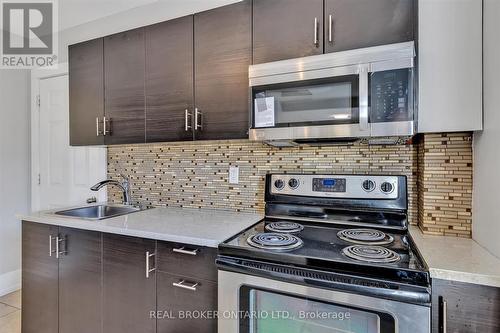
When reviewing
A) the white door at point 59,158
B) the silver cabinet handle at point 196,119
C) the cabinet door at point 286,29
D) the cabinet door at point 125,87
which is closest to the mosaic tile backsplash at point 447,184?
the cabinet door at point 286,29

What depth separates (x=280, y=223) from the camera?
1.56 meters

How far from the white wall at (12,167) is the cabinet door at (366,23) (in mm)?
3021

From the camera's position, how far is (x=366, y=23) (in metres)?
1.29

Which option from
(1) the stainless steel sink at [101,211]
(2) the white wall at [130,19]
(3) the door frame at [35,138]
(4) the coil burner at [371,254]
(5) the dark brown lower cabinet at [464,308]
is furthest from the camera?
(3) the door frame at [35,138]

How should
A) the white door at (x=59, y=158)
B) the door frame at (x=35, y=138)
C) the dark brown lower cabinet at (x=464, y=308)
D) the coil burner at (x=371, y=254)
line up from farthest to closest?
1. the door frame at (x=35, y=138)
2. the white door at (x=59, y=158)
3. the coil burner at (x=371, y=254)
4. the dark brown lower cabinet at (x=464, y=308)

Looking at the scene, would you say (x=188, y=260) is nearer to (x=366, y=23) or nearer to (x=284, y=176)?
(x=284, y=176)

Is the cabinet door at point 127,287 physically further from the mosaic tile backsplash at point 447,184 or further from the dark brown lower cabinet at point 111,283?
the mosaic tile backsplash at point 447,184

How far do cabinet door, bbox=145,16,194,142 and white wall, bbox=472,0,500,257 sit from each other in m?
1.38

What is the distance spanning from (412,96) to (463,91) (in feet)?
0.64

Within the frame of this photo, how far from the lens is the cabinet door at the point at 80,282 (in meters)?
1.55

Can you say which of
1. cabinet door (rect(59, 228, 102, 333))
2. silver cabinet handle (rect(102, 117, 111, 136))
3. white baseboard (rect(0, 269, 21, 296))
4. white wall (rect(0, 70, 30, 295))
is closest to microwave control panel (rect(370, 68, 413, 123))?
cabinet door (rect(59, 228, 102, 333))

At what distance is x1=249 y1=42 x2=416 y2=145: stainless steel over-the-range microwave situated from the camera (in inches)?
45.9

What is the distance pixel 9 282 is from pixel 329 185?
3.15 meters

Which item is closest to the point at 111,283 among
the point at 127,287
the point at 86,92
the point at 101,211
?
the point at 127,287
